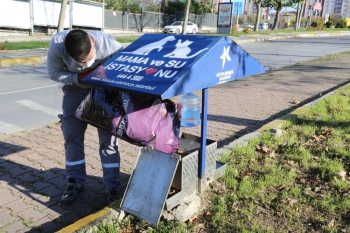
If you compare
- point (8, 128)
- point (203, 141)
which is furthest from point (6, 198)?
point (8, 128)

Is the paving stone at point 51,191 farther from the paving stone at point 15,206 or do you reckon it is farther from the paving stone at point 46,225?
the paving stone at point 46,225

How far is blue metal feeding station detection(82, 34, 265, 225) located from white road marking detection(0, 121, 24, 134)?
3368 mm

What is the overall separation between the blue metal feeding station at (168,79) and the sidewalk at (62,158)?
42 cm

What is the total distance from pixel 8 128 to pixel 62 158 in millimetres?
1774

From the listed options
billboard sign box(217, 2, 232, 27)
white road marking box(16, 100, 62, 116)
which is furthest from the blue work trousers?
billboard sign box(217, 2, 232, 27)

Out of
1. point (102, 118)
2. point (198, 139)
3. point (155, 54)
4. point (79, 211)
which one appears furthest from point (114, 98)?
point (79, 211)

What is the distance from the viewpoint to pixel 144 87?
7.64ft

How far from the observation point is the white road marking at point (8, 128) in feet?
18.1

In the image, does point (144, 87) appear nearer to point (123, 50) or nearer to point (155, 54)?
point (155, 54)

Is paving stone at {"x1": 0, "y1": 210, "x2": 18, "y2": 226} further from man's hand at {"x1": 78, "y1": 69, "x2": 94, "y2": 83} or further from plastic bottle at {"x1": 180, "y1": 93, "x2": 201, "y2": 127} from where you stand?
plastic bottle at {"x1": 180, "y1": 93, "x2": 201, "y2": 127}

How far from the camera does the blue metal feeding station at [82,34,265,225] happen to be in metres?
2.42

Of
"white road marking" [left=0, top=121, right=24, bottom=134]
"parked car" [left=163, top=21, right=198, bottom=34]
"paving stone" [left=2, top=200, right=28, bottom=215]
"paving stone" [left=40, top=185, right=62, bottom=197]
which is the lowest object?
"paving stone" [left=2, top=200, right=28, bottom=215]

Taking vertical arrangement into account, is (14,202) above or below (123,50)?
below

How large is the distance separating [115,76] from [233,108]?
16.0ft
